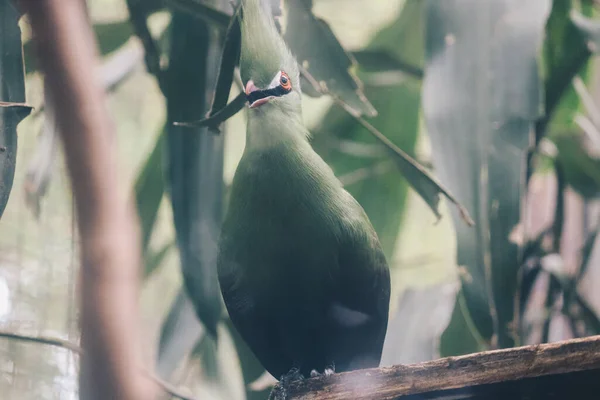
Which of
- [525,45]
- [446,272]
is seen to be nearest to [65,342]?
[446,272]

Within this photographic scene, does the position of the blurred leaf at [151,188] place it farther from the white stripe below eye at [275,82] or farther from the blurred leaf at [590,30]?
the blurred leaf at [590,30]

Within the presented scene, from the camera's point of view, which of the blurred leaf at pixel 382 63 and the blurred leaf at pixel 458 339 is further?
the blurred leaf at pixel 382 63

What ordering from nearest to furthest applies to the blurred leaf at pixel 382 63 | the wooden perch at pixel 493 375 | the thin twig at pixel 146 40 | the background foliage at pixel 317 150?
the wooden perch at pixel 493 375 → the background foliage at pixel 317 150 → the thin twig at pixel 146 40 → the blurred leaf at pixel 382 63

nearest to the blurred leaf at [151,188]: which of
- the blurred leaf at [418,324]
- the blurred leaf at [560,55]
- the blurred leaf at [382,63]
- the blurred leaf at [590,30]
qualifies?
the blurred leaf at [418,324]

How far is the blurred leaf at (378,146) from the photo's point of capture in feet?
3.39

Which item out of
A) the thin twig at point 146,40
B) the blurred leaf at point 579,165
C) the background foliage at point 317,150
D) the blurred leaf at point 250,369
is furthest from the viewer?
the blurred leaf at point 579,165

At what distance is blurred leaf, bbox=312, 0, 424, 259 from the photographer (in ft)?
3.39

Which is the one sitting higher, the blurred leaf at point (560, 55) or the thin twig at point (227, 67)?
the thin twig at point (227, 67)

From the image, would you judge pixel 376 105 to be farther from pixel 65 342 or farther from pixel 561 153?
pixel 65 342

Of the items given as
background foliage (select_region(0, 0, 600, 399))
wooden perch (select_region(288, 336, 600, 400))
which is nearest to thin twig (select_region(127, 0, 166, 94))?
background foliage (select_region(0, 0, 600, 399))

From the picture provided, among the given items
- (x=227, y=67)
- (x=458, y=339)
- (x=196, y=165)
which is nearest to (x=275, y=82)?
(x=227, y=67)

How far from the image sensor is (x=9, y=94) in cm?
88

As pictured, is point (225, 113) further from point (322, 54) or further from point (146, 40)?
point (146, 40)

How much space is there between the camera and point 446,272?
1161 millimetres
